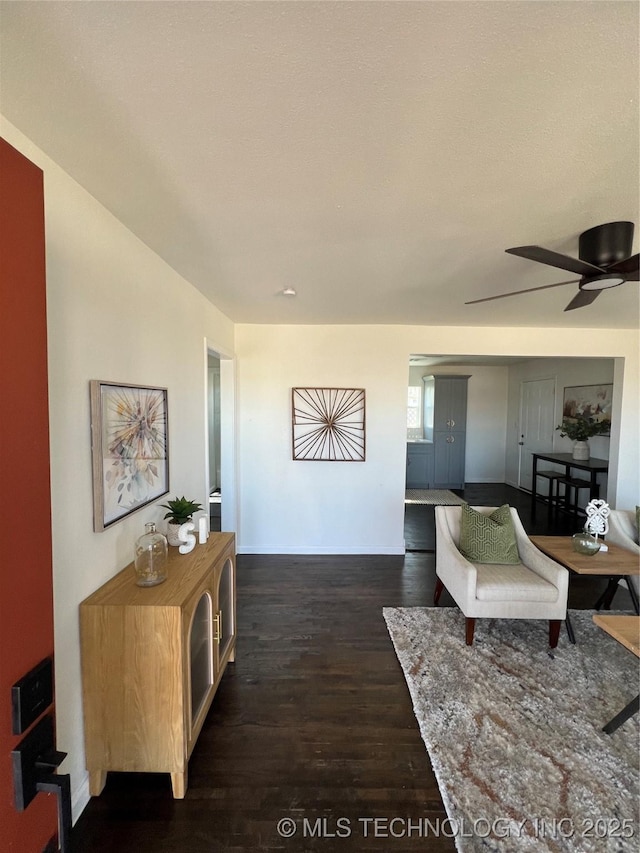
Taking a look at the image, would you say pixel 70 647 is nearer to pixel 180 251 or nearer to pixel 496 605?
pixel 180 251

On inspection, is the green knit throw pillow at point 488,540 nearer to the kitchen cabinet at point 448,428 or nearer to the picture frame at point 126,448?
the picture frame at point 126,448

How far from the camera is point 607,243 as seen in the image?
1.64m

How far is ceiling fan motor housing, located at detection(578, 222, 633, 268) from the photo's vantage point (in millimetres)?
1613

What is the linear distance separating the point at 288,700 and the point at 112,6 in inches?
107

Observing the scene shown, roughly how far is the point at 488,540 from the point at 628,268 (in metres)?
1.87

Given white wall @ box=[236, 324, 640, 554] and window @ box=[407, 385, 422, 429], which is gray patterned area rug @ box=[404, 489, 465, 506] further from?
white wall @ box=[236, 324, 640, 554]

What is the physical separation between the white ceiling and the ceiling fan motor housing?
49 millimetres

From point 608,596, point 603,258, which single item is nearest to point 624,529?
point 608,596

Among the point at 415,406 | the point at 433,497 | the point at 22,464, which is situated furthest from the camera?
the point at 415,406

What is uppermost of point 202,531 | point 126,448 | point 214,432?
point 126,448

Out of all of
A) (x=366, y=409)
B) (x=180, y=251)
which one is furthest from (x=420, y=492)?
(x=180, y=251)

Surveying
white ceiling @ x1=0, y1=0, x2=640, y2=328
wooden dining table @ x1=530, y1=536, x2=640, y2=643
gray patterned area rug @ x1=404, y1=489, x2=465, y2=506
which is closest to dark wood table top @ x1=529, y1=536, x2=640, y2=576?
wooden dining table @ x1=530, y1=536, x2=640, y2=643

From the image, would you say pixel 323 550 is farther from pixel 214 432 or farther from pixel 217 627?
pixel 214 432

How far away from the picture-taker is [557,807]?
4.65 ft
